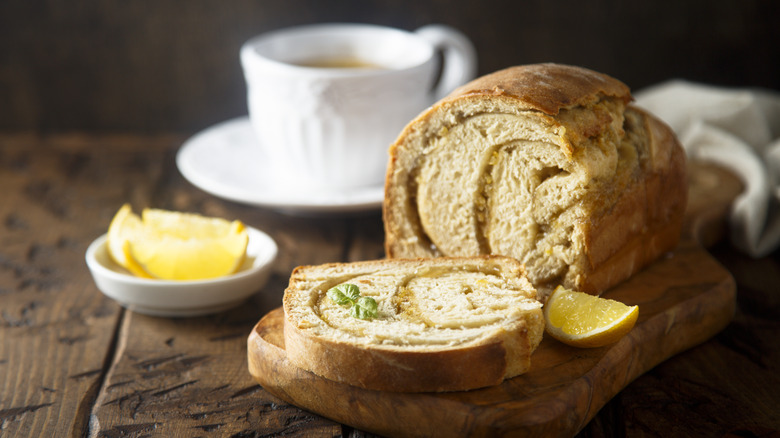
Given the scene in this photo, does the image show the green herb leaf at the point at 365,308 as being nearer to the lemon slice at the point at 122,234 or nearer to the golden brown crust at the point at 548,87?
the golden brown crust at the point at 548,87

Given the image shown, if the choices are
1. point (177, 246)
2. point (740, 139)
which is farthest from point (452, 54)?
point (177, 246)

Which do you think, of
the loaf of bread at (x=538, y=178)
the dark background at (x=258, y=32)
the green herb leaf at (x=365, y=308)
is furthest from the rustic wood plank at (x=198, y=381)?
the dark background at (x=258, y=32)

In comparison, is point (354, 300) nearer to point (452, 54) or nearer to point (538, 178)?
point (538, 178)

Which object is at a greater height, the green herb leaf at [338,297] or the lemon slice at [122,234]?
the green herb leaf at [338,297]

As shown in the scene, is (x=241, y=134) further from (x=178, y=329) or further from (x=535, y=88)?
(x=535, y=88)

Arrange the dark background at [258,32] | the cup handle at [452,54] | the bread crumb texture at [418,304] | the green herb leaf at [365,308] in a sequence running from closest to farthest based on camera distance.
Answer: the bread crumb texture at [418,304] < the green herb leaf at [365,308] < the cup handle at [452,54] < the dark background at [258,32]

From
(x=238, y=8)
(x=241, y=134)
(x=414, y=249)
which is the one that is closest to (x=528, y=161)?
(x=414, y=249)

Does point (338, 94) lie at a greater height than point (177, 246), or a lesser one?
greater
